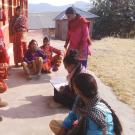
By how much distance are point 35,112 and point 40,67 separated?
2338 millimetres

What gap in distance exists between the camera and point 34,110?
6.81 meters

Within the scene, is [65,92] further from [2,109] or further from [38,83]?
[38,83]

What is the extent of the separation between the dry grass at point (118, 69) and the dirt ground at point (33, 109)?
0.30 m

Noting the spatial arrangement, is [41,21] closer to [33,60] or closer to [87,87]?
[33,60]

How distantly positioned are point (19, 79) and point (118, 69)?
13.4 ft

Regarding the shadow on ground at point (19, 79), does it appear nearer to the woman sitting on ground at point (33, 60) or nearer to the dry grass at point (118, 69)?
the woman sitting on ground at point (33, 60)

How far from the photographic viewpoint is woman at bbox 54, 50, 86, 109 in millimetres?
5789

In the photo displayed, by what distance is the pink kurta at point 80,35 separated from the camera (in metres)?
8.09

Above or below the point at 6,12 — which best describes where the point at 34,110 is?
below

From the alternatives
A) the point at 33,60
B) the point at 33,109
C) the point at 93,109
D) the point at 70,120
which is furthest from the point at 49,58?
the point at 93,109

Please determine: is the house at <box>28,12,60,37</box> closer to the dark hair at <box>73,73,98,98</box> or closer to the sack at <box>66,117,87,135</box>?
the sack at <box>66,117,87,135</box>

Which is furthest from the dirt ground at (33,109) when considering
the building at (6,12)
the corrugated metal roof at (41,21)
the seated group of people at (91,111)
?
the corrugated metal roof at (41,21)

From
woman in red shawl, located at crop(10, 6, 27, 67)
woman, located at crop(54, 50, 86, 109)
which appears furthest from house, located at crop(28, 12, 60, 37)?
woman, located at crop(54, 50, 86, 109)

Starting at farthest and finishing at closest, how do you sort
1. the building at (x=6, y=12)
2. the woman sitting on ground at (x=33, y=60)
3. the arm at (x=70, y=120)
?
1. the building at (x=6, y=12)
2. the woman sitting on ground at (x=33, y=60)
3. the arm at (x=70, y=120)
